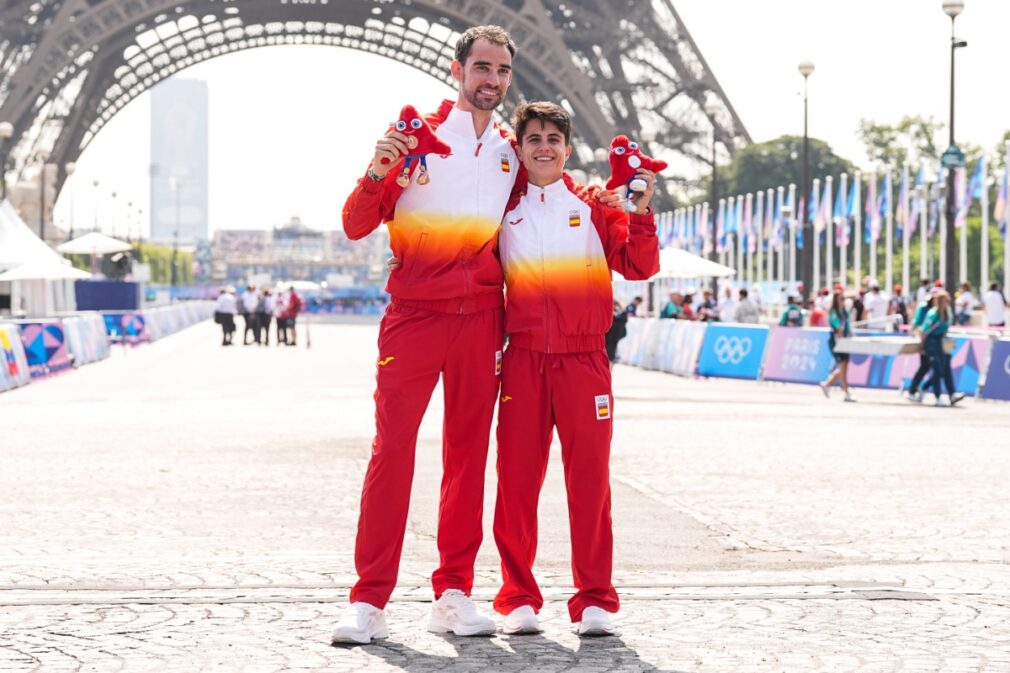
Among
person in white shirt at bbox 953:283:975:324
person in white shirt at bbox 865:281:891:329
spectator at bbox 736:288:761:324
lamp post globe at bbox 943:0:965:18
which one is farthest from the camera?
person in white shirt at bbox 953:283:975:324

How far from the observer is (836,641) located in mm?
5301

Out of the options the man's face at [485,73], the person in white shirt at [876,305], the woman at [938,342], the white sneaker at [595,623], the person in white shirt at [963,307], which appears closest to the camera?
the white sneaker at [595,623]

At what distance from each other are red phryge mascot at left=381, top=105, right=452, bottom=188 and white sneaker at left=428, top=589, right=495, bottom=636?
1.25 m

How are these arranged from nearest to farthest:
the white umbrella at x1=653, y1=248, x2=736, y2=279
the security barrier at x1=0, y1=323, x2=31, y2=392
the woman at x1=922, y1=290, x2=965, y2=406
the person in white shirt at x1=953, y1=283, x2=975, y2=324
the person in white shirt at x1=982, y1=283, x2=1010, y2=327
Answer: the woman at x1=922, y1=290, x2=965, y2=406 → the security barrier at x1=0, y1=323, x2=31, y2=392 → the white umbrella at x1=653, y1=248, x2=736, y2=279 → the person in white shirt at x1=982, y1=283, x2=1010, y2=327 → the person in white shirt at x1=953, y1=283, x2=975, y2=324

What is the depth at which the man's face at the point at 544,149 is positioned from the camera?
18.7ft

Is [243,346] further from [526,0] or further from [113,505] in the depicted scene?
[113,505]

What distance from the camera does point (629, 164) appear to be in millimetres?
5715

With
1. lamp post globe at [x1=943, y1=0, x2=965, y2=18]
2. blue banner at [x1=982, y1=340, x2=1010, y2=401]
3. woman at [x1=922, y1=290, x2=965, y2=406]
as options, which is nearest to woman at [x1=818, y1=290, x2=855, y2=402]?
woman at [x1=922, y1=290, x2=965, y2=406]

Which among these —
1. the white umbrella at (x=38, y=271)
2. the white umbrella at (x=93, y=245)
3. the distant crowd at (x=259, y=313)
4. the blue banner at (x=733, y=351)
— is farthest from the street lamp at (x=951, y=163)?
the white umbrella at (x=93, y=245)

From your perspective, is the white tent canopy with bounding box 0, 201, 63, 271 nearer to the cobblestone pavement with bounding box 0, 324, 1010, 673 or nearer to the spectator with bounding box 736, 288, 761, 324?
the spectator with bounding box 736, 288, 761, 324

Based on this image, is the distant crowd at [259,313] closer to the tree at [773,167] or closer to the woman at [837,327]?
the woman at [837,327]

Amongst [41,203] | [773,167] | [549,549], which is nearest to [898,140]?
[773,167]

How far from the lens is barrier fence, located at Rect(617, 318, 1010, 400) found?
21.5 meters

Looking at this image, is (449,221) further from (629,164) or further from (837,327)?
(837,327)
